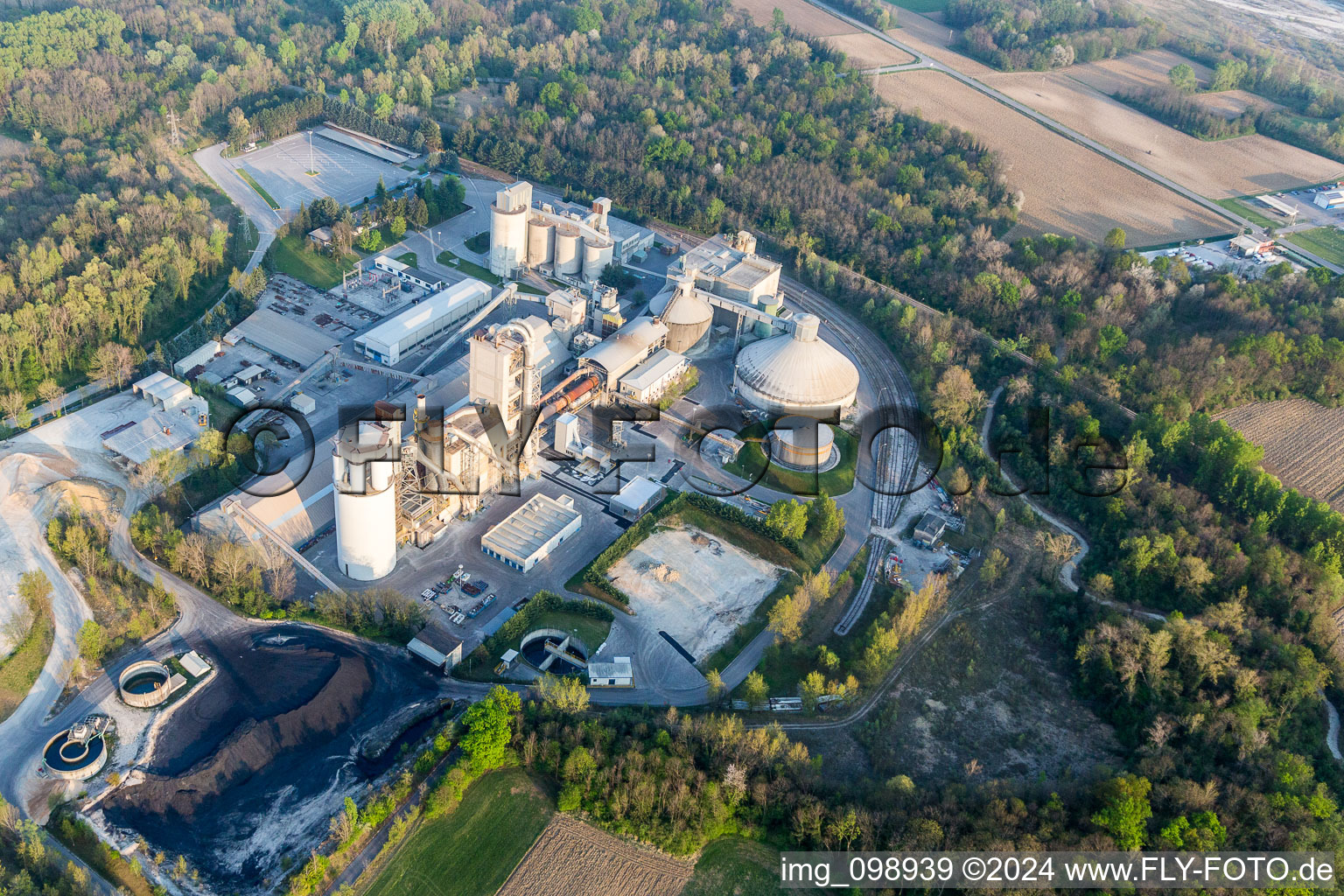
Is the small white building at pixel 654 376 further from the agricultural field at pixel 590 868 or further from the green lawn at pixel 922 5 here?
the green lawn at pixel 922 5

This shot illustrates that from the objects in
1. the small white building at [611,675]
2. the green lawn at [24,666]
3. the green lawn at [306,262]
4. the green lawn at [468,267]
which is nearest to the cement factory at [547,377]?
the green lawn at [468,267]

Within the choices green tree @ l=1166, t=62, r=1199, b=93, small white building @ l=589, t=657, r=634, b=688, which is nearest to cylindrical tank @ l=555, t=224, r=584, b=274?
small white building @ l=589, t=657, r=634, b=688

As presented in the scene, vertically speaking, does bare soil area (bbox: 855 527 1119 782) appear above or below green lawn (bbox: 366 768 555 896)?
above

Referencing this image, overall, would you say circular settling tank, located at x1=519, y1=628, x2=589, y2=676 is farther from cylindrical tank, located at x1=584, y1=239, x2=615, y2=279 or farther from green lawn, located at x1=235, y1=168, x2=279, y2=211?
green lawn, located at x1=235, y1=168, x2=279, y2=211

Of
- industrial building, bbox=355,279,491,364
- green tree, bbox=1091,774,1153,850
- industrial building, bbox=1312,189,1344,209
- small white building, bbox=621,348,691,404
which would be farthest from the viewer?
industrial building, bbox=1312,189,1344,209

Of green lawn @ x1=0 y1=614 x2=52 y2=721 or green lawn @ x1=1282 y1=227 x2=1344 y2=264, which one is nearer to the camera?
green lawn @ x1=0 y1=614 x2=52 y2=721
